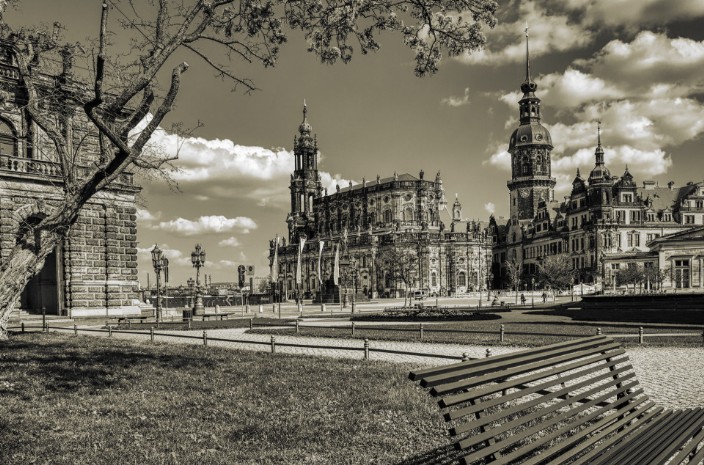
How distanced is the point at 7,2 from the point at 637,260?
80904mm

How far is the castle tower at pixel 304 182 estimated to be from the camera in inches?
5276

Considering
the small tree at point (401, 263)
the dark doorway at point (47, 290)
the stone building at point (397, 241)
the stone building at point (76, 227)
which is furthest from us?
the stone building at point (397, 241)

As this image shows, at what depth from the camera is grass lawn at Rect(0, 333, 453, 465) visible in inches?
259

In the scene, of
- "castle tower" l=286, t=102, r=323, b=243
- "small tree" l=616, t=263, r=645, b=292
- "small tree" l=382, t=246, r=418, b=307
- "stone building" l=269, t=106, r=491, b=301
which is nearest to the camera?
"small tree" l=616, t=263, r=645, b=292

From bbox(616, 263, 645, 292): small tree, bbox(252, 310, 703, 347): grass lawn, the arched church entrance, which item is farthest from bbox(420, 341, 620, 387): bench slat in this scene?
bbox(616, 263, 645, 292): small tree

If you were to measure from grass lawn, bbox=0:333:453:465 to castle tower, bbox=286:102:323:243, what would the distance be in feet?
396

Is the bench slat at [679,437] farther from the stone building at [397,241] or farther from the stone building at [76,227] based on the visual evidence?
the stone building at [397,241]

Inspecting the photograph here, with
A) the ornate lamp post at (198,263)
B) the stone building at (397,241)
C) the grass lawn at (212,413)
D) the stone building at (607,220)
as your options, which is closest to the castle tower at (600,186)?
the stone building at (607,220)

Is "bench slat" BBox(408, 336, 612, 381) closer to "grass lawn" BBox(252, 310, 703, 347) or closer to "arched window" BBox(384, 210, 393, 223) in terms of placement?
"grass lawn" BBox(252, 310, 703, 347)

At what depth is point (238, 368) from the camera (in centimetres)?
1303

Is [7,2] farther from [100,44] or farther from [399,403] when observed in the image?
[399,403]

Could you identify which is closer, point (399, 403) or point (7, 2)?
point (399, 403)

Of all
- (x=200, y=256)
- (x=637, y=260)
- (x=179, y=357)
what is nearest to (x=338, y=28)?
(x=179, y=357)

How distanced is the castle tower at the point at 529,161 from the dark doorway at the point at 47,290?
3741 inches
